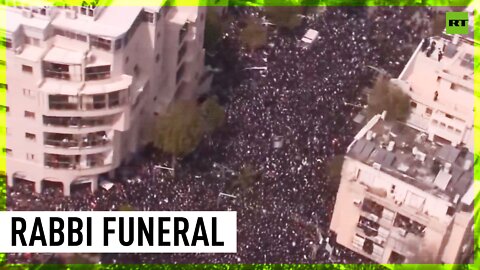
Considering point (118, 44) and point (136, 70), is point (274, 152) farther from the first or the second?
point (118, 44)

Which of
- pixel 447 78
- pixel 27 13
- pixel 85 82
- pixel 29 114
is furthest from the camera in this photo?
pixel 447 78

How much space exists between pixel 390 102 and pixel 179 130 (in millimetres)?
1718

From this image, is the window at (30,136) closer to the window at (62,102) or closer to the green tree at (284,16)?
the window at (62,102)

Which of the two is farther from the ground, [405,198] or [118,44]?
[118,44]

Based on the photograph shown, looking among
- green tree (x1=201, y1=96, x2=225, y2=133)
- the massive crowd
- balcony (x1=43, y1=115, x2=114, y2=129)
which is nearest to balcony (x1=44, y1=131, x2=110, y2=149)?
balcony (x1=43, y1=115, x2=114, y2=129)

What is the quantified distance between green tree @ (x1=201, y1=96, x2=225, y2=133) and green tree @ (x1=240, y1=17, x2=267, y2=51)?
0.91 m

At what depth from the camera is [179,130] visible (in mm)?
7840

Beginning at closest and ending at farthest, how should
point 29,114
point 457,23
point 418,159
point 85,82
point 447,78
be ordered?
1. point 85,82
2. point 29,114
3. point 418,159
4. point 447,78
5. point 457,23

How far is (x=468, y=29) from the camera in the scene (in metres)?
8.48

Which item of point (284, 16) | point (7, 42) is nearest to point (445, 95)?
point (284, 16)

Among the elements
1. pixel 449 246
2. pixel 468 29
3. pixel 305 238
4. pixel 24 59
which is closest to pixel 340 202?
pixel 305 238

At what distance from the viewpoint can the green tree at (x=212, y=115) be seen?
26.6 ft

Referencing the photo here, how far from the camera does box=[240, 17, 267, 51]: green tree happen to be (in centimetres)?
894

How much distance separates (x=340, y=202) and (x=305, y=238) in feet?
1.31
